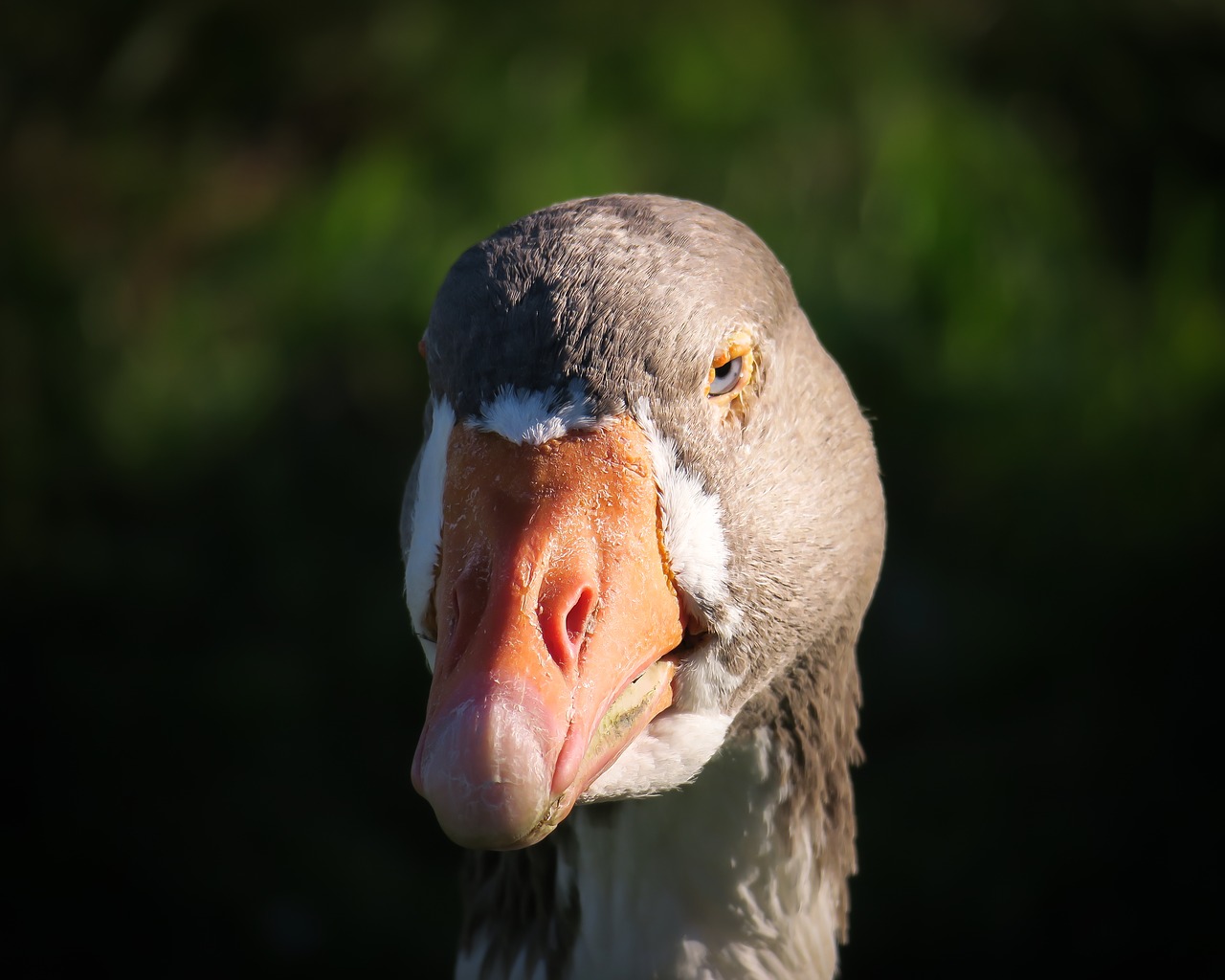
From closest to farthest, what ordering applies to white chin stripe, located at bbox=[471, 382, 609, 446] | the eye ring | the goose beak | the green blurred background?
the goose beak, white chin stripe, located at bbox=[471, 382, 609, 446], the eye ring, the green blurred background

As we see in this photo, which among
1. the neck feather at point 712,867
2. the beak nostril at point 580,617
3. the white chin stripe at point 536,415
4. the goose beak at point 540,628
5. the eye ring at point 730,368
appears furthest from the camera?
the neck feather at point 712,867

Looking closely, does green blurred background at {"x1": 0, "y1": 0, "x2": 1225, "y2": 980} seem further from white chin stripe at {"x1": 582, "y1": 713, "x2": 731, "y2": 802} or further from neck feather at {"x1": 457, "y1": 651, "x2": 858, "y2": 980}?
white chin stripe at {"x1": 582, "y1": 713, "x2": 731, "y2": 802}

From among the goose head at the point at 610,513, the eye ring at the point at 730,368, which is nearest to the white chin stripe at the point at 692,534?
the goose head at the point at 610,513

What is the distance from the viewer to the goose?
5.43 ft

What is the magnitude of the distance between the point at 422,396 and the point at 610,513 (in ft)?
11.4

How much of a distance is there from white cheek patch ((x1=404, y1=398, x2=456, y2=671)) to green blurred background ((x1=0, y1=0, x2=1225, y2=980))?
2644mm

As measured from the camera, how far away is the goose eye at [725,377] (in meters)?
1.98

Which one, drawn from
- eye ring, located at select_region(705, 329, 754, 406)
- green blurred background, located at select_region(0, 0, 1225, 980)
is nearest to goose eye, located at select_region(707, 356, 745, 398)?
eye ring, located at select_region(705, 329, 754, 406)

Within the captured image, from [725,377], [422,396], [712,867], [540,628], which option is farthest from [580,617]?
[422,396]

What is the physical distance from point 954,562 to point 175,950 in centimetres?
300

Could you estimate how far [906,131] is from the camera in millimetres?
5625

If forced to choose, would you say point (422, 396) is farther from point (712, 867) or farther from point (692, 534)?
point (692, 534)

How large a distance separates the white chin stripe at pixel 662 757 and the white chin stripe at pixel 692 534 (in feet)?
0.52

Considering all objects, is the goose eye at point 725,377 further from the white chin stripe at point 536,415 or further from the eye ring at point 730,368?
the white chin stripe at point 536,415
